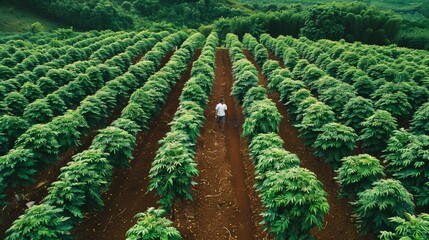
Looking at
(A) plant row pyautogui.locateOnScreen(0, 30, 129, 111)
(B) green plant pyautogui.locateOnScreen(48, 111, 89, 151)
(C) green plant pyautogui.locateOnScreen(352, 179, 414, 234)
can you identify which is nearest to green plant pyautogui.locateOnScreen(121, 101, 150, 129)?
(B) green plant pyautogui.locateOnScreen(48, 111, 89, 151)

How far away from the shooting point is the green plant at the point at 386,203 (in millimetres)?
9703

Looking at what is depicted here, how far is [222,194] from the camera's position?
14781 millimetres

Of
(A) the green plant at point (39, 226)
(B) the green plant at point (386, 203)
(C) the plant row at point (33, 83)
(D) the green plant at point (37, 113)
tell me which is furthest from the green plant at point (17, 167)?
(B) the green plant at point (386, 203)

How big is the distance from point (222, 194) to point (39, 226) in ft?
25.7

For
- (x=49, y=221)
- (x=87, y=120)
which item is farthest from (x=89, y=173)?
(x=87, y=120)

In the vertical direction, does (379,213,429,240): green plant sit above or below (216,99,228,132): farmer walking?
above

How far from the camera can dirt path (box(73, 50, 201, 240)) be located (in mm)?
12516

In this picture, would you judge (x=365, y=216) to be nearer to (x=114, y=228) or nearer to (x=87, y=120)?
(x=114, y=228)

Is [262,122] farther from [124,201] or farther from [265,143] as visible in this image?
[124,201]

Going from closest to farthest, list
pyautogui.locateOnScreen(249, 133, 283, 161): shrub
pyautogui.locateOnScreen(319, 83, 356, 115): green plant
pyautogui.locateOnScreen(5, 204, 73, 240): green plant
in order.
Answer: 1. pyautogui.locateOnScreen(5, 204, 73, 240): green plant
2. pyautogui.locateOnScreen(249, 133, 283, 161): shrub
3. pyautogui.locateOnScreen(319, 83, 356, 115): green plant

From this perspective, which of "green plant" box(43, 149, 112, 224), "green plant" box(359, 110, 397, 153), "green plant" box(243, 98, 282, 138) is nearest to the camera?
"green plant" box(43, 149, 112, 224)

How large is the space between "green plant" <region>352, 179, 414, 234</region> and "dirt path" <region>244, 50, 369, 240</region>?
198cm

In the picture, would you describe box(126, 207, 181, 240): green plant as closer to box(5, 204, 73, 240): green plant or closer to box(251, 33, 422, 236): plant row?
box(5, 204, 73, 240): green plant

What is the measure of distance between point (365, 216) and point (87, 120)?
14.7 metres
